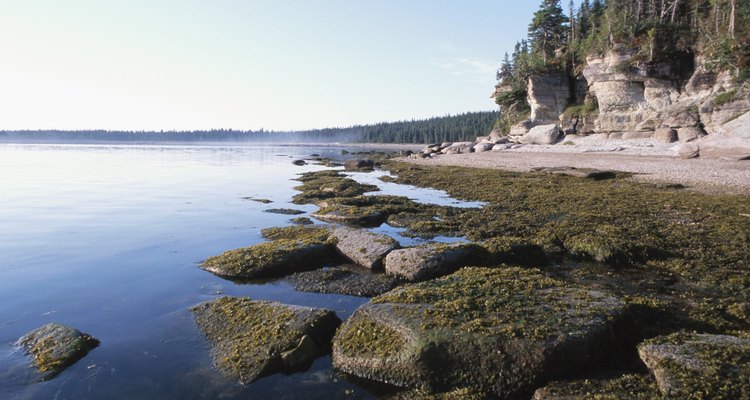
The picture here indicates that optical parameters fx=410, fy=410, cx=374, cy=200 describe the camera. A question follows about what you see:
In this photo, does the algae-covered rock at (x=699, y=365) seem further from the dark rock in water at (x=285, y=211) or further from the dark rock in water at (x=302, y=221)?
the dark rock in water at (x=285, y=211)

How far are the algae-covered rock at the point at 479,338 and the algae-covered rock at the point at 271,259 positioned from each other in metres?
3.56

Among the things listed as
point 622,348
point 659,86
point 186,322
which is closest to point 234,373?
point 186,322

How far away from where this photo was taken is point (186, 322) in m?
6.55

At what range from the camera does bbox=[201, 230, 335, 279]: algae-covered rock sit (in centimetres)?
877

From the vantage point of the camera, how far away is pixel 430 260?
26.6ft

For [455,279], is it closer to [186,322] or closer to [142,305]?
[186,322]

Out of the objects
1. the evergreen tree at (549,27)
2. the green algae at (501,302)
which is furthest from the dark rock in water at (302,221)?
the evergreen tree at (549,27)

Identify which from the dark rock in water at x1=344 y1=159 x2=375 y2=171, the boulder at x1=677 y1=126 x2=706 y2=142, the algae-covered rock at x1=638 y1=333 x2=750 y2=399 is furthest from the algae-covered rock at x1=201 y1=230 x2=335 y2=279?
the boulder at x1=677 y1=126 x2=706 y2=142

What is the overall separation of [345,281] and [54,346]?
460cm

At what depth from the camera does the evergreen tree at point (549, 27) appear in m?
65.8

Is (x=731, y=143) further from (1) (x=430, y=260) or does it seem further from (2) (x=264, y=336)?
(2) (x=264, y=336)

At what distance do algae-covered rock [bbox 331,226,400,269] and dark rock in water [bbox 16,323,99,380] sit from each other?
4.99 m

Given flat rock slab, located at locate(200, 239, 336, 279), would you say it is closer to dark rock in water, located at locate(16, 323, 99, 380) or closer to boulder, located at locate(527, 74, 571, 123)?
dark rock in water, located at locate(16, 323, 99, 380)

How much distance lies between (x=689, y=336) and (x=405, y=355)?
330cm
